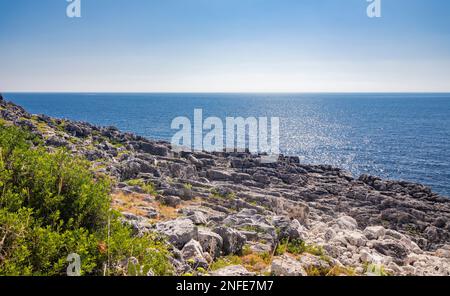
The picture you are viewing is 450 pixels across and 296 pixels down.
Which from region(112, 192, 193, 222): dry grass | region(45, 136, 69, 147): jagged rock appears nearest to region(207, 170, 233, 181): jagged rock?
region(112, 192, 193, 222): dry grass

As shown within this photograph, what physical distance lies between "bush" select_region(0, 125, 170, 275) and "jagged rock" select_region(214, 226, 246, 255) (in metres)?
5.07

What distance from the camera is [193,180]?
4275 cm

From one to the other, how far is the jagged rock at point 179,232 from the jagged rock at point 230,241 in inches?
63.6

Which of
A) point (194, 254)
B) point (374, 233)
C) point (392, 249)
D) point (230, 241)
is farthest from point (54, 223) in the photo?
point (374, 233)

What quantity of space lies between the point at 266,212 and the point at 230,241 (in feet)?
57.3

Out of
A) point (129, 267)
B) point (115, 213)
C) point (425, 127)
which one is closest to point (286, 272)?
point (129, 267)

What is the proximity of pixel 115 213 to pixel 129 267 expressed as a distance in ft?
9.36

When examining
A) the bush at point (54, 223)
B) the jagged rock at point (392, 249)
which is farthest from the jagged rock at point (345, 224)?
the bush at point (54, 223)

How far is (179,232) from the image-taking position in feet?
50.8

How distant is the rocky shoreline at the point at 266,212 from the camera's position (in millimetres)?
15492

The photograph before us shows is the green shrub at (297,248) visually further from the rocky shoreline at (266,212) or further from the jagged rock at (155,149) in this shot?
the jagged rock at (155,149)

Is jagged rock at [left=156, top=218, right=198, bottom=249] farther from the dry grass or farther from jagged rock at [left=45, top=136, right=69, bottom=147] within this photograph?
jagged rock at [left=45, top=136, right=69, bottom=147]

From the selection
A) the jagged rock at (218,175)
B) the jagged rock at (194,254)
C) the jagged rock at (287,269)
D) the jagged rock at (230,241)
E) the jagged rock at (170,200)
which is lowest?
the jagged rock at (218,175)
